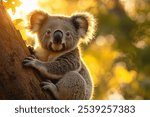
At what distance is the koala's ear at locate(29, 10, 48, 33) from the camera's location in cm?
825

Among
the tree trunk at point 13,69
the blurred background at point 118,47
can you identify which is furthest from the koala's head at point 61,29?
the blurred background at point 118,47

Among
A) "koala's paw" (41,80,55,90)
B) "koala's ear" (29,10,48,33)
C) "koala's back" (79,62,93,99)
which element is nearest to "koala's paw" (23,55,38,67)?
"koala's paw" (41,80,55,90)

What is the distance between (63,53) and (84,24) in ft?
2.19

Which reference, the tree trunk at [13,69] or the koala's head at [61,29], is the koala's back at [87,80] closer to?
the koala's head at [61,29]

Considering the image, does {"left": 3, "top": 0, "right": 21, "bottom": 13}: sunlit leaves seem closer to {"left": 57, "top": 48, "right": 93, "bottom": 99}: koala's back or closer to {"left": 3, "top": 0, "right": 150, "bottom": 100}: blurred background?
{"left": 57, "top": 48, "right": 93, "bottom": 99}: koala's back

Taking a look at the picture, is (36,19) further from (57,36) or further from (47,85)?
(47,85)

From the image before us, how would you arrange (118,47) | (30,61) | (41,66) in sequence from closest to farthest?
(30,61) → (41,66) → (118,47)

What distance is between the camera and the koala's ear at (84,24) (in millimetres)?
8359

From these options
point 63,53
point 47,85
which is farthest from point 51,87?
point 63,53

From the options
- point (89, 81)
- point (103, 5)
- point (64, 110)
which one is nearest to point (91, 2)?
point (103, 5)

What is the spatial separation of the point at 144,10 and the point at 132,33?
4.52ft

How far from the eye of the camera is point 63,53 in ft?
26.3

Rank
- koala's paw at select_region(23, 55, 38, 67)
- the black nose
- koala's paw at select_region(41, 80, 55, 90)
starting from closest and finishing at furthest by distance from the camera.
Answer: koala's paw at select_region(23, 55, 38, 67) < koala's paw at select_region(41, 80, 55, 90) < the black nose

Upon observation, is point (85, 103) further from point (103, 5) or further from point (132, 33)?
point (103, 5)
